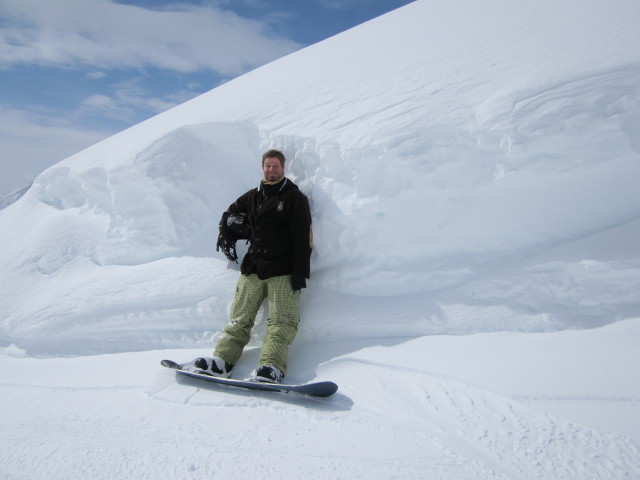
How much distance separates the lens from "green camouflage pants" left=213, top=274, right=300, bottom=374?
2513 mm

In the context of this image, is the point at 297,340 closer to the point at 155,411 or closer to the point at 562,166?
the point at 155,411

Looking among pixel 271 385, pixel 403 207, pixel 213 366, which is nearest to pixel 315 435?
pixel 271 385

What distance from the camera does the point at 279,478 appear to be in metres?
1.59

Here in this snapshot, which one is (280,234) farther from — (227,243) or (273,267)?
(227,243)

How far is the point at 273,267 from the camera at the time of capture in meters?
2.75

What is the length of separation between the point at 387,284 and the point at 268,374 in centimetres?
106

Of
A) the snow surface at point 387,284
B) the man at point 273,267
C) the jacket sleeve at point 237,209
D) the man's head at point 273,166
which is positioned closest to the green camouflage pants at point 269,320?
the man at point 273,267

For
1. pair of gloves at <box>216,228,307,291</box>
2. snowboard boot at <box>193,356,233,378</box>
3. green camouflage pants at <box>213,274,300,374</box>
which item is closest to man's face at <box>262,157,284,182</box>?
pair of gloves at <box>216,228,307,291</box>

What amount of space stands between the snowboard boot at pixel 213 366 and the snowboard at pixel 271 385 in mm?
48

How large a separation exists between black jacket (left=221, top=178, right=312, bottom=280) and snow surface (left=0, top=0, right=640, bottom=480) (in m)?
0.24

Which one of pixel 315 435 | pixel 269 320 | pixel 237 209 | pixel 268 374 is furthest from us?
pixel 237 209

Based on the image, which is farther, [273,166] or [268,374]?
[273,166]

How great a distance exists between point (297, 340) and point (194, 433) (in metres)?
1.04

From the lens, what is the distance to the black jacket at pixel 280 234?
9.04 ft
